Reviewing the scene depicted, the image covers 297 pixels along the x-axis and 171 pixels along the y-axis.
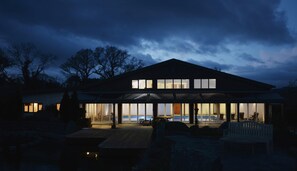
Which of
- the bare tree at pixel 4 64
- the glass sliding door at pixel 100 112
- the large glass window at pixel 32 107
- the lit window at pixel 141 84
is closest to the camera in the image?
the large glass window at pixel 32 107

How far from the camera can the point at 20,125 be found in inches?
757

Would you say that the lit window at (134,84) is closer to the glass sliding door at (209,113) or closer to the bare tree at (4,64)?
the glass sliding door at (209,113)

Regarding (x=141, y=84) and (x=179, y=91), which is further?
(x=141, y=84)

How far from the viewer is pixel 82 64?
45000 millimetres

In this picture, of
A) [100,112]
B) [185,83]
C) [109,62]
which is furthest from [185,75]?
[109,62]

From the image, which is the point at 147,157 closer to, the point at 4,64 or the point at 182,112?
the point at 182,112

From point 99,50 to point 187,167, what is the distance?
139 ft

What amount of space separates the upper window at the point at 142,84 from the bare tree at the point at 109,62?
70.5 ft

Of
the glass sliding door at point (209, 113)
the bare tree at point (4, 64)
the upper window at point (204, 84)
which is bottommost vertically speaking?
the glass sliding door at point (209, 113)

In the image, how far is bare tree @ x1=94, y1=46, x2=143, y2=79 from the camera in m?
45.8

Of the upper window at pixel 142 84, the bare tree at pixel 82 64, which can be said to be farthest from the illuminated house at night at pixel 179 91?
the bare tree at pixel 82 64

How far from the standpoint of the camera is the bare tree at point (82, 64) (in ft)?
147

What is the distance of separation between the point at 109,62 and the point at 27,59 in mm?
13113

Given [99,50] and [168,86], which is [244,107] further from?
[99,50]
